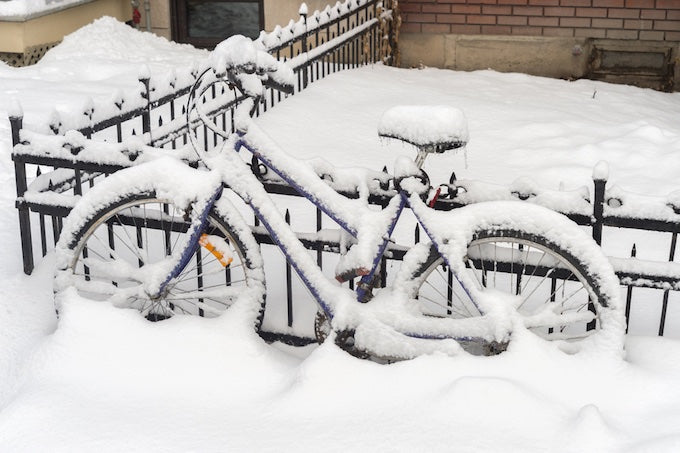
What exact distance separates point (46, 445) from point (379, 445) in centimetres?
139

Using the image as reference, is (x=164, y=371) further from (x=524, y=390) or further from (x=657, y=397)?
(x=657, y=397)

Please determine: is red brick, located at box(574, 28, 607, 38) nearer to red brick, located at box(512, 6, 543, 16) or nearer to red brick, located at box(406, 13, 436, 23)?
red brick, located at box(512, 6, 543, 16)

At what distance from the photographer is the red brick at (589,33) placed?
Result: 11.1 metres

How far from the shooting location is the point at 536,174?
7258 millimetres

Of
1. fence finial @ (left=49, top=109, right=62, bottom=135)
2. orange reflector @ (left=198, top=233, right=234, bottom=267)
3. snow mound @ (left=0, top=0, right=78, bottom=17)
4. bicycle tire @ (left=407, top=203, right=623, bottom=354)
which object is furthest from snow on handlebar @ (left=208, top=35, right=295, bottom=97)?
snow mound @ (left=0, top=0, right=78, bottom=17)

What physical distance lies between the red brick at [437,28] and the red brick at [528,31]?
84 centimetres

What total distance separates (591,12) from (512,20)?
96 centimetres

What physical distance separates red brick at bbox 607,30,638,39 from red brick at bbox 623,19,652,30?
2.1 inches

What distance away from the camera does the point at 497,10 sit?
11.3 metres

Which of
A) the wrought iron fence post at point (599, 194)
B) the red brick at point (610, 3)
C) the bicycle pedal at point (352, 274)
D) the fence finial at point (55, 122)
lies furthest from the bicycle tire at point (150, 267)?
the red brick at point (610, 3)

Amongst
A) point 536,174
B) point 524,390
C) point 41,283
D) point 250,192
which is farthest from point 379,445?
point 536,174

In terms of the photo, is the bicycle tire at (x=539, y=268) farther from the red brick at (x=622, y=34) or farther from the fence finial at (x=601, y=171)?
the red brick at (x=622, y=34)

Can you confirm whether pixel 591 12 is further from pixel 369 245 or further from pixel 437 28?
pixel 369 245

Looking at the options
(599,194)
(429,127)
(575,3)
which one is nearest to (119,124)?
(429,127)
